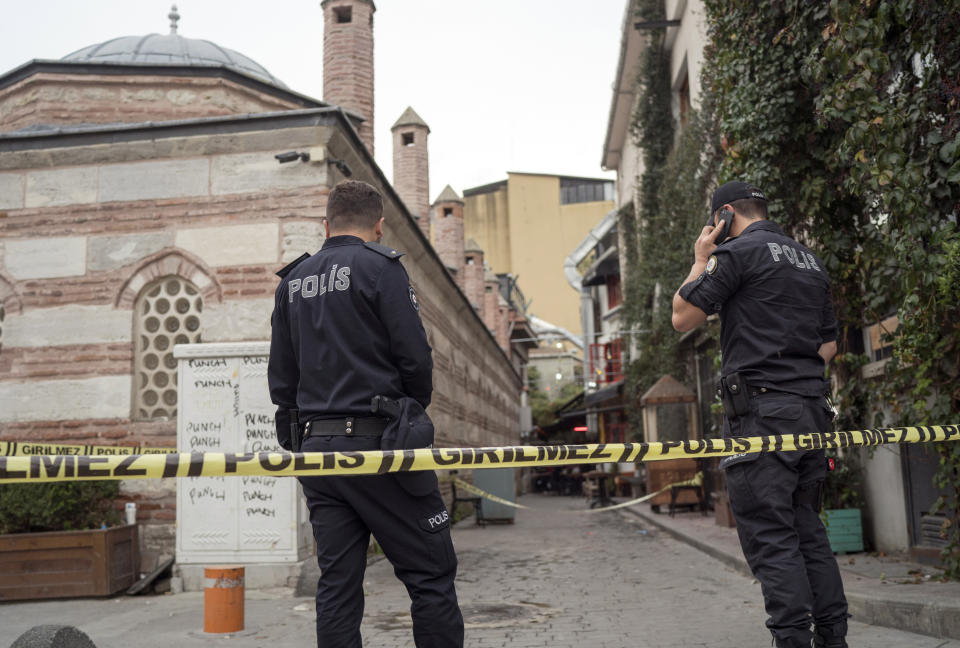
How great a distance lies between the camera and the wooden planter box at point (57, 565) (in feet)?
25.4

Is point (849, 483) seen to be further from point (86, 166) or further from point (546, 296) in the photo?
point (546, 296)

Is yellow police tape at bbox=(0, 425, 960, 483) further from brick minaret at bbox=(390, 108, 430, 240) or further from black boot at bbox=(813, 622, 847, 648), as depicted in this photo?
brick minaret at bbox=(390, 108, 430, 240)

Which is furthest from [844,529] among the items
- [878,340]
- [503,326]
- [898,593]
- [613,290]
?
[613,290]

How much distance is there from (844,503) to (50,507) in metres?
7.70

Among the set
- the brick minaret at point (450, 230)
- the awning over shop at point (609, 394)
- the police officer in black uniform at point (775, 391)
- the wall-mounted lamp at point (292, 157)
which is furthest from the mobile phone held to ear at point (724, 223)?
the awning over shop at point (609, 394)

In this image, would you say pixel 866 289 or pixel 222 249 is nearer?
pixel 866 289

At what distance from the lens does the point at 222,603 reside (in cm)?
593

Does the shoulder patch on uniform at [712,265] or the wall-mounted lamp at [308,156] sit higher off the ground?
the wall-mounted lamp at [308,156]

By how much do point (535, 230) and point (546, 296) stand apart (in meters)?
4.15

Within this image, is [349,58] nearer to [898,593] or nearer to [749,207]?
[749,207]

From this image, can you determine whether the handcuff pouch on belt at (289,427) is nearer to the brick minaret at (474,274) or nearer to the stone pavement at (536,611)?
the stone pavement at (536,611)

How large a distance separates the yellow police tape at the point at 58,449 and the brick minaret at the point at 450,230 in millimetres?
17261

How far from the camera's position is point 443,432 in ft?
52.9

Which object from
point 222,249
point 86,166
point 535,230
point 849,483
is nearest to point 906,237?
point 849,483
